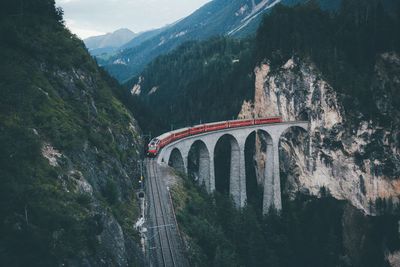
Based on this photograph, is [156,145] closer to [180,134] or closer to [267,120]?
[180,134]

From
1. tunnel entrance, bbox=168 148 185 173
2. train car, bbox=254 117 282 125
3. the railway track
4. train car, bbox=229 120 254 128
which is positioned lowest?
the railway track

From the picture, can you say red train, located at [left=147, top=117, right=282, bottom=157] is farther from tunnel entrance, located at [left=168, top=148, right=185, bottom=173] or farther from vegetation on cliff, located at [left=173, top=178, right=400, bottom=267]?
vegetation on cliff, located at [left=173, top=178, right=400, bottom=267]

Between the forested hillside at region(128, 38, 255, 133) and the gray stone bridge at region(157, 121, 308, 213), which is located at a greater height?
the forested hillside at region(128, 38, 255, 133)

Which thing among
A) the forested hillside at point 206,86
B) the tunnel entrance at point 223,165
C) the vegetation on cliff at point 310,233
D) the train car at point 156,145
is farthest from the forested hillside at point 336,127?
the train car at point 156,145

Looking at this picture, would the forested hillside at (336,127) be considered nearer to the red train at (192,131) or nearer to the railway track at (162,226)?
the red train at (192,131)

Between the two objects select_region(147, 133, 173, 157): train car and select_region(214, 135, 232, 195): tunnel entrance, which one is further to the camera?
select_region(214, 135, 232, 195): tunnel entrance

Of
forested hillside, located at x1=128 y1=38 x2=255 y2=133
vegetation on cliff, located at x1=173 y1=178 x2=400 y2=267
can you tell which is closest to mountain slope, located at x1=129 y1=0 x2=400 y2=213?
vegetation on cliff, located at x1=173 y1=178 x2=400 y2=267
